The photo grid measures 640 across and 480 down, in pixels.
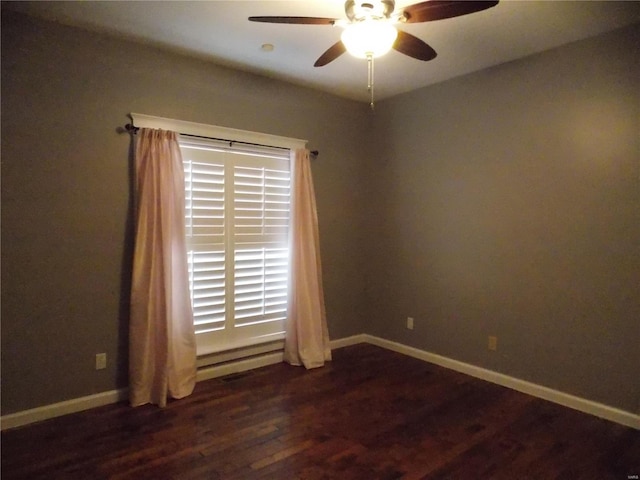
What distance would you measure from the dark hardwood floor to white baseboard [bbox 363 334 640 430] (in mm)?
80

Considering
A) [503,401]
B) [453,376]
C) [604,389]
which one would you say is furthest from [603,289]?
[453,376]

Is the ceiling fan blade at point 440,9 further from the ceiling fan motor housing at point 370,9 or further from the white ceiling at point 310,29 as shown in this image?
the white ceiling at point 310,29

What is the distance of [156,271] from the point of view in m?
3.16

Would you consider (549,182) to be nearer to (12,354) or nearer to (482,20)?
(482,20)

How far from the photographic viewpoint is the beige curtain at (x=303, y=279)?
13.1 ft

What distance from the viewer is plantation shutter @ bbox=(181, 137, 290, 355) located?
3520 millimetres

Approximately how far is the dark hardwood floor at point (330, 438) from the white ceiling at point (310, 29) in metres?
2.59

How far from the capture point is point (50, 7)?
8.82 feet

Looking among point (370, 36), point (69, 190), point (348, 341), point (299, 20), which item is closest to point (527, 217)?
point (370, 36)

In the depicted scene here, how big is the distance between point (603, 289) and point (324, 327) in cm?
235

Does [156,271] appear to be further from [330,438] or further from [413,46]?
[413,46]

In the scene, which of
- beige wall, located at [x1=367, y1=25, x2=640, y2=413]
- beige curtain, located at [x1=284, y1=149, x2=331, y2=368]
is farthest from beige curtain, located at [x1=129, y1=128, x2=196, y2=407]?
beige wall, located at [x1=367, y1=25, x2=640, y2=413]

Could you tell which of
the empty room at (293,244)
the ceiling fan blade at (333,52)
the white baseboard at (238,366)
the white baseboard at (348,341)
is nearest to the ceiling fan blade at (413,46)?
the empty room at (293,244)

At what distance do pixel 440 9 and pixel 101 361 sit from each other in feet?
10.4
